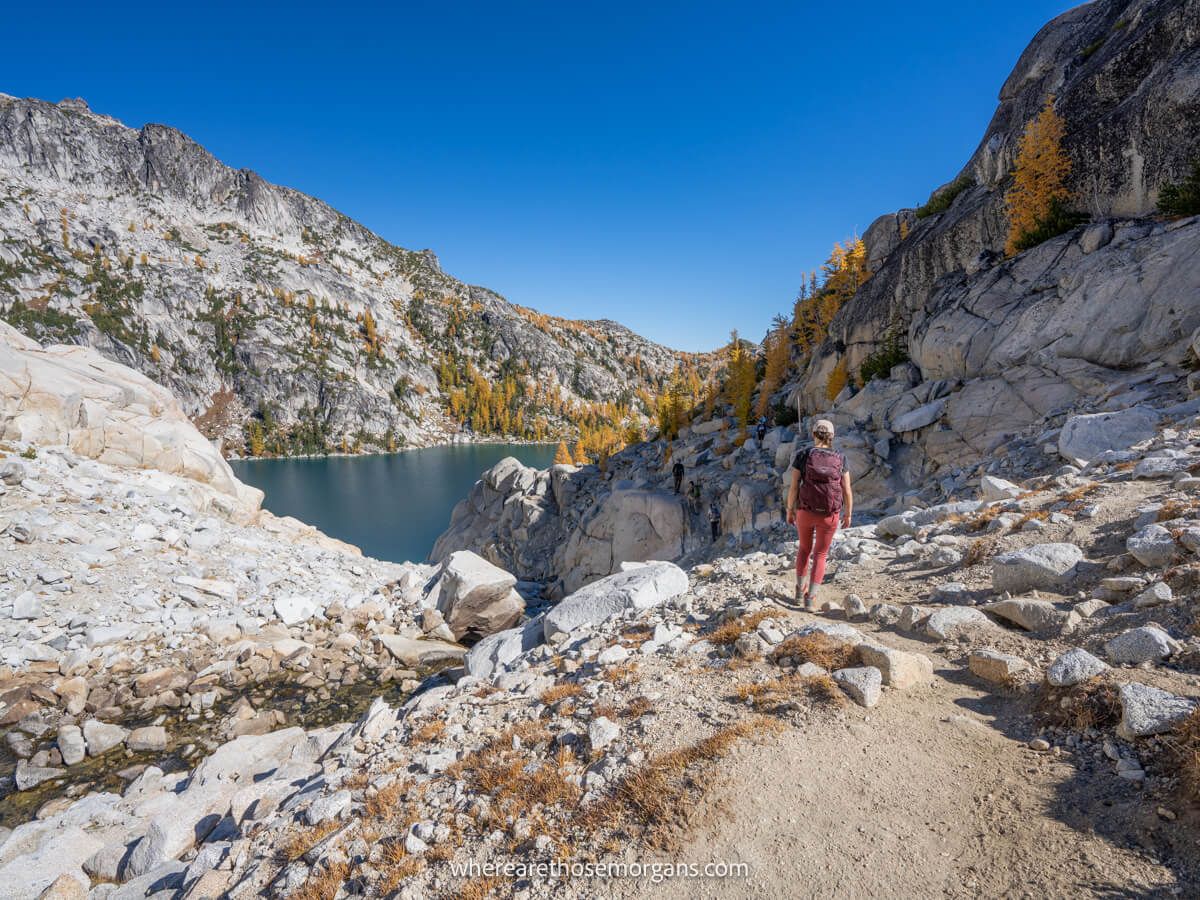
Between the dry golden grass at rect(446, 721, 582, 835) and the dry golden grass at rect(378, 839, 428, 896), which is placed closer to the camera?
the dry golden grass at rect(378, 839, 428, 896)

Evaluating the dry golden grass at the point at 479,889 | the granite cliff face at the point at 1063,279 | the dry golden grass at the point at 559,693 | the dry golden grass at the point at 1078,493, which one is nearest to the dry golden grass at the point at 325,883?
the dry golden grass at the point at 479,889

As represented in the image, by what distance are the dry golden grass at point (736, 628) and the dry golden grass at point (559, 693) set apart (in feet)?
6.78

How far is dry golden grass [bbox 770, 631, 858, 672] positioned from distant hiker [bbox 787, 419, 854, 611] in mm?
2032

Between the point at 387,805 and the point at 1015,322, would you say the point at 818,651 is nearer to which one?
the point at 387,805

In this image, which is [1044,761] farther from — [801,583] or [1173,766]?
[801,583]

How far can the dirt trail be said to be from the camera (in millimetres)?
2979

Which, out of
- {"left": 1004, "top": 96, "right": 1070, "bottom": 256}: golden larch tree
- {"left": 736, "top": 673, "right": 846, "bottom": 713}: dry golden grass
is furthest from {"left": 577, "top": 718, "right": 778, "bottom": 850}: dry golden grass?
{"left": 1004, "top": 96, "right": 1070, "bottom": 256}: golden larch tree

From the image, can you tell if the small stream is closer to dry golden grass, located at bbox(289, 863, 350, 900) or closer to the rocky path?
dry golden grass, located at bbox(289, 863, 350, 900)

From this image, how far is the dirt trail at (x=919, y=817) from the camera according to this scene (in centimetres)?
298

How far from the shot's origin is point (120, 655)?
1516 cm

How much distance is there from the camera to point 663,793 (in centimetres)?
428

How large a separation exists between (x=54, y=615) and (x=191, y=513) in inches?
285

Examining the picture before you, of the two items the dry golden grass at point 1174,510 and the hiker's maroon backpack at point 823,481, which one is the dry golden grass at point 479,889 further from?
the dry golden grass at point 1174,510

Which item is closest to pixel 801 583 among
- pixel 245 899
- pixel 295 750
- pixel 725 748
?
pixel 725 748
